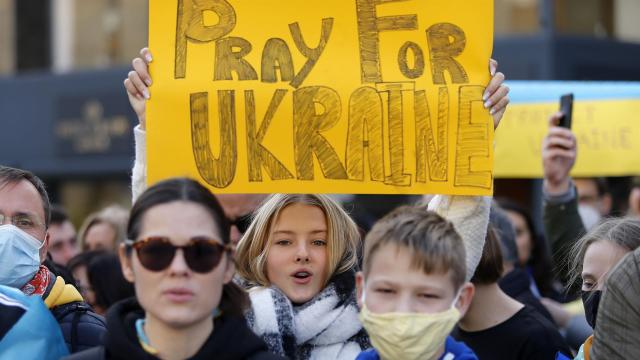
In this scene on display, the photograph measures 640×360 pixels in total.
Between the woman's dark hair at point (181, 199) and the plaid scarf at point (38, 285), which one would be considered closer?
the woman's dark hair at point (181, 199)

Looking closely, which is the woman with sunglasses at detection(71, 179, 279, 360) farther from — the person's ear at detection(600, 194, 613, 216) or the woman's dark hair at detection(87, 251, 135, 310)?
the person's ear at detection(600, 194, 613, 216)

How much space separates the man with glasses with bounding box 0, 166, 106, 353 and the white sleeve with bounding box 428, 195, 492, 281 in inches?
47.6

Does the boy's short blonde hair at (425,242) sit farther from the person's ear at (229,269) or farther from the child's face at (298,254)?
the child's face at (298,254)

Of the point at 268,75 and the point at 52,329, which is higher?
the point at 268,75

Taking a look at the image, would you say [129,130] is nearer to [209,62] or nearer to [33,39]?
[33,39]

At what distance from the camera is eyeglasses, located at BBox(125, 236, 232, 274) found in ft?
11.1

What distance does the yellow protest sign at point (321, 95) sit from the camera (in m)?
4.29

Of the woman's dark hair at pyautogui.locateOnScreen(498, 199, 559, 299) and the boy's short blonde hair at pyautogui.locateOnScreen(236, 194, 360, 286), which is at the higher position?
the boy's short blonde hair at pyautogui.locateOnScreen(236, 194, 360, 286)

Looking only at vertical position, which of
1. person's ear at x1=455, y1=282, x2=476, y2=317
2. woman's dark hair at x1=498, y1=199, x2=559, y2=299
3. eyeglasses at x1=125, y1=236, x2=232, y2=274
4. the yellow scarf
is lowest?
woman's dark hair at x1=498, y1=199, x2=559, y2=299

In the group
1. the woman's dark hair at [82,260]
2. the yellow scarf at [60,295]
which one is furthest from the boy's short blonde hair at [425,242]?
the woman's dark hair at [82,260]

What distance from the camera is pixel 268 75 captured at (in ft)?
14.6

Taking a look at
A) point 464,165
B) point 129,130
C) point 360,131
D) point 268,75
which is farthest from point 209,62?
point 129,130

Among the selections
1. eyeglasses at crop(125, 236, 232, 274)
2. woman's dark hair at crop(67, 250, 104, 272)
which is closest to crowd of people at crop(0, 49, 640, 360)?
eyeglasses at crop(125, 236, 232, 274)

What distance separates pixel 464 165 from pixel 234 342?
3.89 feet
